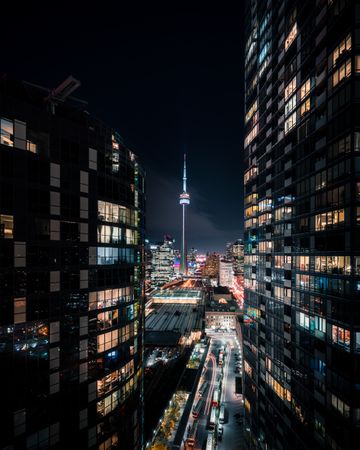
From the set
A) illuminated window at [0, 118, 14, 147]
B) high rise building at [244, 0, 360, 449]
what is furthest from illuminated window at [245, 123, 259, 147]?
illuminated window at [0, 118, 14, 147]

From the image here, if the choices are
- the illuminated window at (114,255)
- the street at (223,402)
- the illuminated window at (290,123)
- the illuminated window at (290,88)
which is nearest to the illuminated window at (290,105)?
the illuminated window at (290,123)

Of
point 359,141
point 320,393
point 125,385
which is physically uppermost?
point 359,141

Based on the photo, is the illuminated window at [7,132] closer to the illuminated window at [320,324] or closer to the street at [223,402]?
the illuminated window at [320,324]

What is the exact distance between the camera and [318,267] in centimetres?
3091

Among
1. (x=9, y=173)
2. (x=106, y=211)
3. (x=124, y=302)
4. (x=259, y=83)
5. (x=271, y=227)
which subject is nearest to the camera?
(x=9, y=173)

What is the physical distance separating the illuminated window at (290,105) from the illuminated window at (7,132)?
38.2 meters

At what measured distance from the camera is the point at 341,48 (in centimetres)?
2741

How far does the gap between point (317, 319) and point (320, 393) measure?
8694mm

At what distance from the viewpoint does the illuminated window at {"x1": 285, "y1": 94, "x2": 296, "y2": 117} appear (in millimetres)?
37812

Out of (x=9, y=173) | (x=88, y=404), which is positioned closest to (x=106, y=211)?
(x=9, y=173)

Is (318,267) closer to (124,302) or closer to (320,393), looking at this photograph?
(320,393)

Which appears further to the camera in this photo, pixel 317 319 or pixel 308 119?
pixel 308 119

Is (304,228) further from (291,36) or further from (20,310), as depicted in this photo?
(20,310)

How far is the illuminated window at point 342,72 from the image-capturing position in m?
26.2
